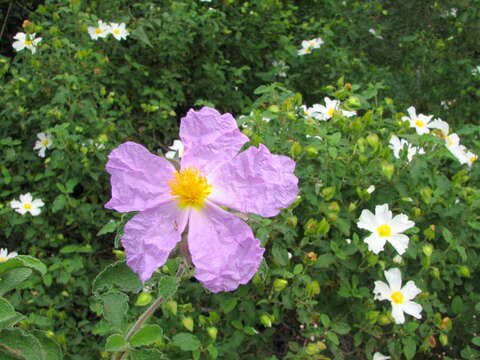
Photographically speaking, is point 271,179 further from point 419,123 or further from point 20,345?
point 419,123

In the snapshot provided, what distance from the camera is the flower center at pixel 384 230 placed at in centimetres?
141

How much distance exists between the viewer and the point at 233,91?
3.10 metres

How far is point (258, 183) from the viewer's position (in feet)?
3.07

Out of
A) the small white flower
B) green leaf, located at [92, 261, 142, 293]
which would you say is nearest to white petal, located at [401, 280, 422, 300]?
green leaf, located at [92, 261, 142, 293]

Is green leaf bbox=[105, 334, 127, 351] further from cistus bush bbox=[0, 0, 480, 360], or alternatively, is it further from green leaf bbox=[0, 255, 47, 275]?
green leaf bbox=[0, 255, 47, 275]

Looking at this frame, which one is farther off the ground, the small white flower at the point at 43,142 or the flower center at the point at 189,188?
the flower center at the point at 189,188

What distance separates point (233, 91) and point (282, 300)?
190 centimetres

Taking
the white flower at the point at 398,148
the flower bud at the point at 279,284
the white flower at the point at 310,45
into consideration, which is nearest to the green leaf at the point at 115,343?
the flower bud at the point at 279,284

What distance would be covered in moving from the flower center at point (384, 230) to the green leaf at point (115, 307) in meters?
0.75

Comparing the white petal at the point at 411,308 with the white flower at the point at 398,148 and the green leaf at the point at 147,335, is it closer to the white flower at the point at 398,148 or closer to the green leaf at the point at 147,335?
the white flower at the point at 398,148

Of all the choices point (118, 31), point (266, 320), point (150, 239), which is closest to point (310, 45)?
point (118, 31)

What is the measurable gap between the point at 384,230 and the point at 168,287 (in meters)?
0.74

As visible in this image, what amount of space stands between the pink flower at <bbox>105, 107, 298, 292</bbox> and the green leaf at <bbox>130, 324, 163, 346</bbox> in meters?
0.13

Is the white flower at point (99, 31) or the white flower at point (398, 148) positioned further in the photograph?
the white flower at point (99, 31)
